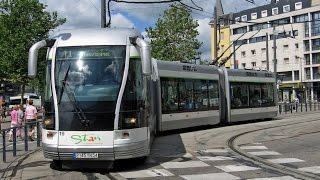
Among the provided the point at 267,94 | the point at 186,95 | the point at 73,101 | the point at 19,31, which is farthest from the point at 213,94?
the point at 19,31

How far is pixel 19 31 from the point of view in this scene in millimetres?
41344

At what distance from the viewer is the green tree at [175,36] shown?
4131 cm

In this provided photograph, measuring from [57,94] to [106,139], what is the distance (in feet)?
4.64

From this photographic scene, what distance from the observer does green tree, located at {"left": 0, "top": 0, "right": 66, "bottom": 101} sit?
4100 centimetres

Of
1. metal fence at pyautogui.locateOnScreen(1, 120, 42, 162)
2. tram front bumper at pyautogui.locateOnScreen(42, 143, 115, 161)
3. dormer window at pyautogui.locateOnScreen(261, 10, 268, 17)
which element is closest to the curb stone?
metal fence at pyautogui.locateOnScreen(1, 120, 42, 162)

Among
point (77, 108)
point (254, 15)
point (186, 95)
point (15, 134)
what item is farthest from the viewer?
point (254, 15)

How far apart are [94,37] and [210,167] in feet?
12.3

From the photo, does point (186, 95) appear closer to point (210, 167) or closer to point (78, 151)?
point (210, 167)

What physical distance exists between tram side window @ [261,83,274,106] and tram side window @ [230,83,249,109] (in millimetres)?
2032

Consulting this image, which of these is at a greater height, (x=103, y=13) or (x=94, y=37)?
(x=103, y=13)

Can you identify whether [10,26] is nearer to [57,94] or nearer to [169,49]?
[169,49]

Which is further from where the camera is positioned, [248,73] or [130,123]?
[248,73]

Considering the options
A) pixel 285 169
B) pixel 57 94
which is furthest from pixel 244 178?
pixel 57 94

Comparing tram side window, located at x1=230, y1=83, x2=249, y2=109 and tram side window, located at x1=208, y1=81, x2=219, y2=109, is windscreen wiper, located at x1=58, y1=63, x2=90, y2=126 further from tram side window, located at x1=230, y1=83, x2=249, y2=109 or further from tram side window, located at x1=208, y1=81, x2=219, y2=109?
tram side window, located at x1=230, y1=83, x2=249, y2=109
